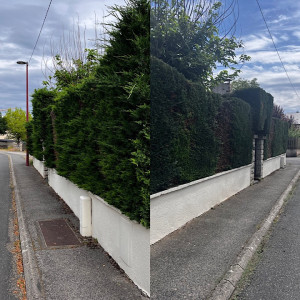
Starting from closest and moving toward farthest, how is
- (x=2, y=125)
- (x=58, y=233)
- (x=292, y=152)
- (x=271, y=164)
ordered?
(x=58, y=233), (x=292, y=152), (x=271, y=164), (x=2, y=125)

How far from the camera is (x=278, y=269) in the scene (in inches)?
145

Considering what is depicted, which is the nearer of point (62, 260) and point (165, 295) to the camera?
point (165, 295)

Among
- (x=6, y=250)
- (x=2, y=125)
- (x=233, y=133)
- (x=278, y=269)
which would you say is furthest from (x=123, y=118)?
(x=2, y=125)

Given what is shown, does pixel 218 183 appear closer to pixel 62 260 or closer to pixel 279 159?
pixel 62 260

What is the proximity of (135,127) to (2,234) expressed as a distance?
13.1ft

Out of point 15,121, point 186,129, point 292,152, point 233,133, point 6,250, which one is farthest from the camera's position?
point 15,121

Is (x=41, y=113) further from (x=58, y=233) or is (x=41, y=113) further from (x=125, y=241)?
(x=125, y=241)

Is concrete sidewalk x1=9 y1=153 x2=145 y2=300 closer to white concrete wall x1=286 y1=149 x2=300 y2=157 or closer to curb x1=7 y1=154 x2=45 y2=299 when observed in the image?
curb x1=7 y1=154 x2=45 y2=299

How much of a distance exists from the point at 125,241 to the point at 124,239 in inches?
1.7

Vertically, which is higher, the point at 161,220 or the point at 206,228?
the point at 161,220

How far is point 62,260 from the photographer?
430 cm

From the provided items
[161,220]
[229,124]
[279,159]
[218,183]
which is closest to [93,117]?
[161,220]

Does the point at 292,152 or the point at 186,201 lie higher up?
the point at 292,152

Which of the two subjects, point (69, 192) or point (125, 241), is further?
point (69, 192)
